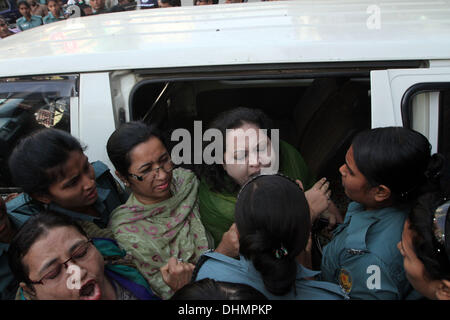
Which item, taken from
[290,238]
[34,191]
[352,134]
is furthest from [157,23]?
[290,238]

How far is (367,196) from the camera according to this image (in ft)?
5.10

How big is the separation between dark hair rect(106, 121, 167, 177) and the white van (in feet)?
0.50

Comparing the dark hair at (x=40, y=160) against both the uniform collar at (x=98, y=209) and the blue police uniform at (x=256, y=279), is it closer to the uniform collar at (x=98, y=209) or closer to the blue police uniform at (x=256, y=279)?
the uniform collar at (x=98, y=209)

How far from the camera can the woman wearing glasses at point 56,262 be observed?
3.99 feet

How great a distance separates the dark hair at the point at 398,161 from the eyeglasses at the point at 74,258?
44.9 inches

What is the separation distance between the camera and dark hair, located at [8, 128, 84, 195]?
1560mm

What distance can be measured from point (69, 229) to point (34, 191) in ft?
1.41

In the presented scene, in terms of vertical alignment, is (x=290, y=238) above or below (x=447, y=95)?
below

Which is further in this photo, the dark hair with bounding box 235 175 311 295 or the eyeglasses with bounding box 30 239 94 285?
the eyeglasses with bounding box 30 239 94 285

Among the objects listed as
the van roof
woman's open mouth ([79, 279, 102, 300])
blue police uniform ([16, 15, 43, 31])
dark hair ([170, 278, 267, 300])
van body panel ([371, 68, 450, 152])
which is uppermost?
blue police uniform ([16, 15, 43, 31])

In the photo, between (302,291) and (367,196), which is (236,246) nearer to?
(302,291)

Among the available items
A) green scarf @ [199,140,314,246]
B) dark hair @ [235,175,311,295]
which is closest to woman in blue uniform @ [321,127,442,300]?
dark hair @ [235,175,311,295]

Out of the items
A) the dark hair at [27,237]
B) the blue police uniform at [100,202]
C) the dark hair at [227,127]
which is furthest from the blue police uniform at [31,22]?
the dark hair at [27,237]

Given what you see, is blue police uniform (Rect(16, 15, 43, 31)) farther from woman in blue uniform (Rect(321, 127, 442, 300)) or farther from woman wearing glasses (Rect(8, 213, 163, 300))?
woman in blue uniform (Rect(321, 127, 442, 300))
